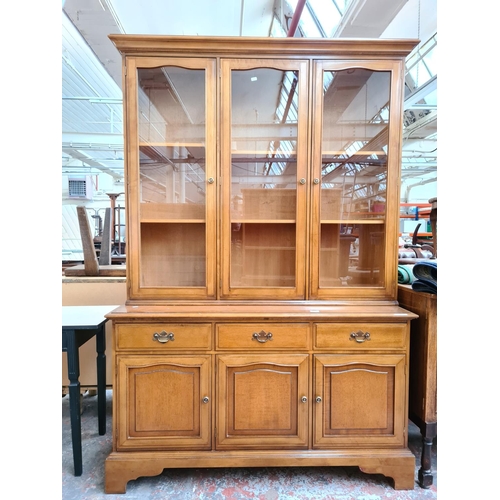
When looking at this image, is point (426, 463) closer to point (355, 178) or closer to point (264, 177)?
point (355, 178)

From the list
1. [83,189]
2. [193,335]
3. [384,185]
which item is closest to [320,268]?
[384,185]

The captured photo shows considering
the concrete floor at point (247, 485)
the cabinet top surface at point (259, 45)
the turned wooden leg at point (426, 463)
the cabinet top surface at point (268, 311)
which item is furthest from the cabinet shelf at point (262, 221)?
A: the concrete floor at point (247, 485)

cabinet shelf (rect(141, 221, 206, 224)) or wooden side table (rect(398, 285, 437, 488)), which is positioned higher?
cabinet shelf (rect(141, 221, 206, 224))

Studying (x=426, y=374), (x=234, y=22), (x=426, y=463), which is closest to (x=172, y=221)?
(x=426, y=374)

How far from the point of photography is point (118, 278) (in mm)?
1891

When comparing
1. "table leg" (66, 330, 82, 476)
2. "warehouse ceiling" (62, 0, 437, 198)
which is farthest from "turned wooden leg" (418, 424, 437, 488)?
"warehouse ceiling" (62, 0, 437, 198)

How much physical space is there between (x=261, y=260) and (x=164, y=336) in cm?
62

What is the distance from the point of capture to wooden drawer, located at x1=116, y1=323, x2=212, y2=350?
1.21 meters

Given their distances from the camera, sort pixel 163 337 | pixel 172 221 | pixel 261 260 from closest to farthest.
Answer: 1. pixel 163 337
2. pixel 172 221
3. pixel 261 260

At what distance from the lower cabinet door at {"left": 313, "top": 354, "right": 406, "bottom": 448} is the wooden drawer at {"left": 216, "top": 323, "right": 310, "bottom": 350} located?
14 centimetres

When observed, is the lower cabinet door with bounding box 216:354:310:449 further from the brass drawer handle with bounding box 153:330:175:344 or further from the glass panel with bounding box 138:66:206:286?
the glass panel with bounding box 138:66:206:286

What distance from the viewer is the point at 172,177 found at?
1.44 metres
